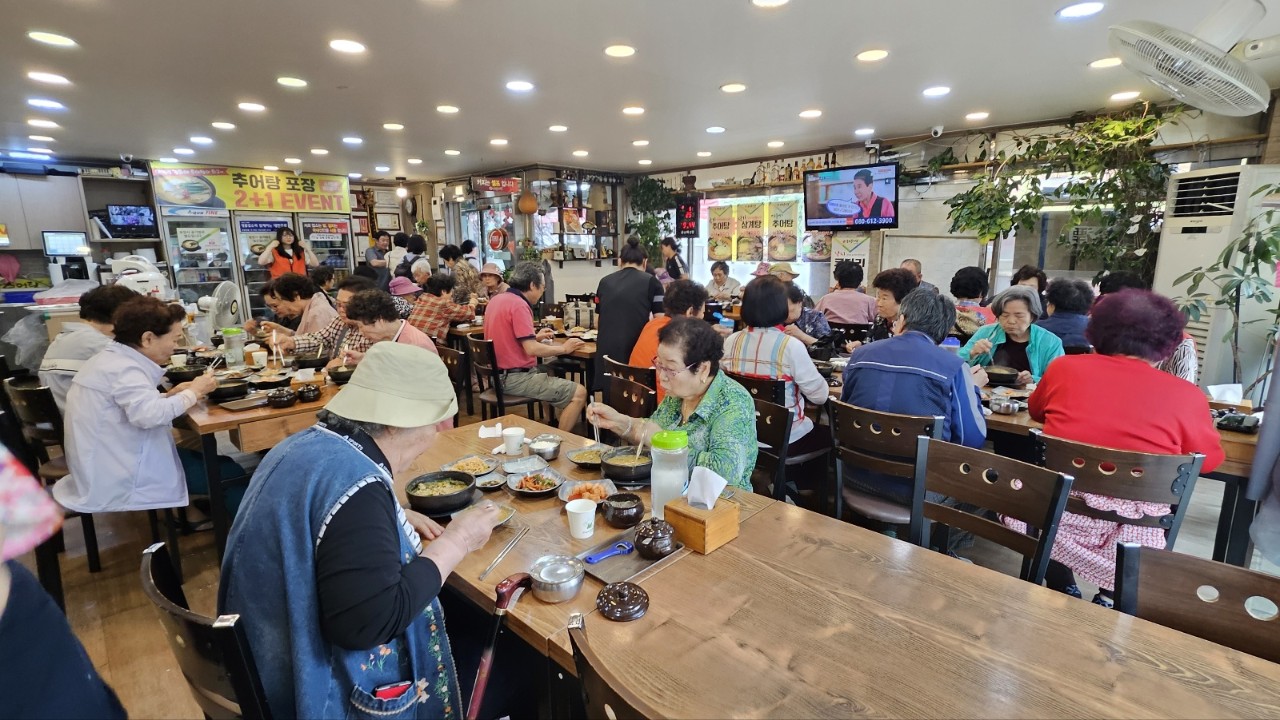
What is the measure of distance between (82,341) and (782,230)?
7.88 meters

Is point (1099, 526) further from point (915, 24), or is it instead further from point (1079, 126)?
point (1079, 126)

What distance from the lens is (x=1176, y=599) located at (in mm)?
1178

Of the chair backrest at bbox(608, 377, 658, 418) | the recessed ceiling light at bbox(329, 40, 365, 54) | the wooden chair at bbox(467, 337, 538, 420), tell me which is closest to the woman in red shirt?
the chair backrest at bbox(608, 377, 658, 418)

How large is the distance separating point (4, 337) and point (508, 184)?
6.05m

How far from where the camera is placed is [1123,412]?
196cm

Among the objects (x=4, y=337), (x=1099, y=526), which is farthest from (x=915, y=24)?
(x=4, y=337)

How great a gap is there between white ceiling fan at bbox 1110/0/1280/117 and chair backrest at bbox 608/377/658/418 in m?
2.31

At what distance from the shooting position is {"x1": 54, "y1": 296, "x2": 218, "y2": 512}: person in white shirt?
2.39 metres

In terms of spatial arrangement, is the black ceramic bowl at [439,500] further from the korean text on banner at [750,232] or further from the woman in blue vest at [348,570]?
the korean text on banner at [750,232]

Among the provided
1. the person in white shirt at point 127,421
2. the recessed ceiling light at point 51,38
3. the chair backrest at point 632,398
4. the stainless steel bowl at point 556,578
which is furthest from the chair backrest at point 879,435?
the recessed ceiling light at point 51,38

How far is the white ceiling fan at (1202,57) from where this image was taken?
2090mm

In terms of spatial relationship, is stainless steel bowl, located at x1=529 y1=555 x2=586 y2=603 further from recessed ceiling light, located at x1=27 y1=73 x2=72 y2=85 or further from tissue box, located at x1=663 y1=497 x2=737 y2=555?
recessed ceiling light, located at x1=27 y1=73 x2=72 y2=85

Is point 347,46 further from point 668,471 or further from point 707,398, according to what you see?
point 668,471

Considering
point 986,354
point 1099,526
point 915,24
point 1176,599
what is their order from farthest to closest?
point 986,354, point 915,24, point 1099,526, point 1176,599
